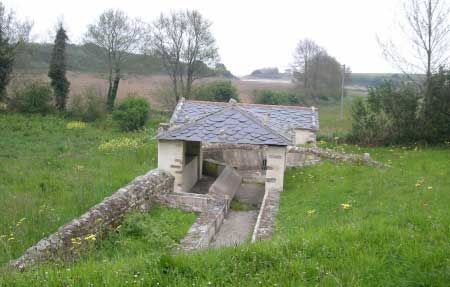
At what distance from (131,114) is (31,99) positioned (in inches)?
299

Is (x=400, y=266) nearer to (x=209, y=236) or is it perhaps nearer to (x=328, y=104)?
(x=209, y=236)

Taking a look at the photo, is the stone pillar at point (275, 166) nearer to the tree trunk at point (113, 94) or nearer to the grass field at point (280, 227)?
the grass field at point (280, 227)

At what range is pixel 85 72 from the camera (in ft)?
116

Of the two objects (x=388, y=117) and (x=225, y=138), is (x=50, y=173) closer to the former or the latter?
(x=225, y=138)

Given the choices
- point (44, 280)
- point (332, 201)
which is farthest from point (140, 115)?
point (44, 280)

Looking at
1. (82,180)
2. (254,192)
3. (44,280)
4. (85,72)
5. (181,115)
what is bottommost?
(254,192)

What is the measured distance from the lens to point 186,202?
10023 millimetres

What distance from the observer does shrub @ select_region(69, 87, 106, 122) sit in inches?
1095

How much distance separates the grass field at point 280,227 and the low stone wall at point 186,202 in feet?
1.56

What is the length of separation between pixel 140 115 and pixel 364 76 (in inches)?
1559

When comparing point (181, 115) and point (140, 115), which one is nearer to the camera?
point (181, 115)

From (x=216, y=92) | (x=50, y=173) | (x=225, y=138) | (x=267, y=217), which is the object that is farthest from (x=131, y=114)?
(x=267, y=217)

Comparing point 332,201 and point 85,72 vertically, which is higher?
point 85,72

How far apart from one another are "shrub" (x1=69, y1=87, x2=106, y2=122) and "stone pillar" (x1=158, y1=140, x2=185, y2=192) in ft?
59.0
